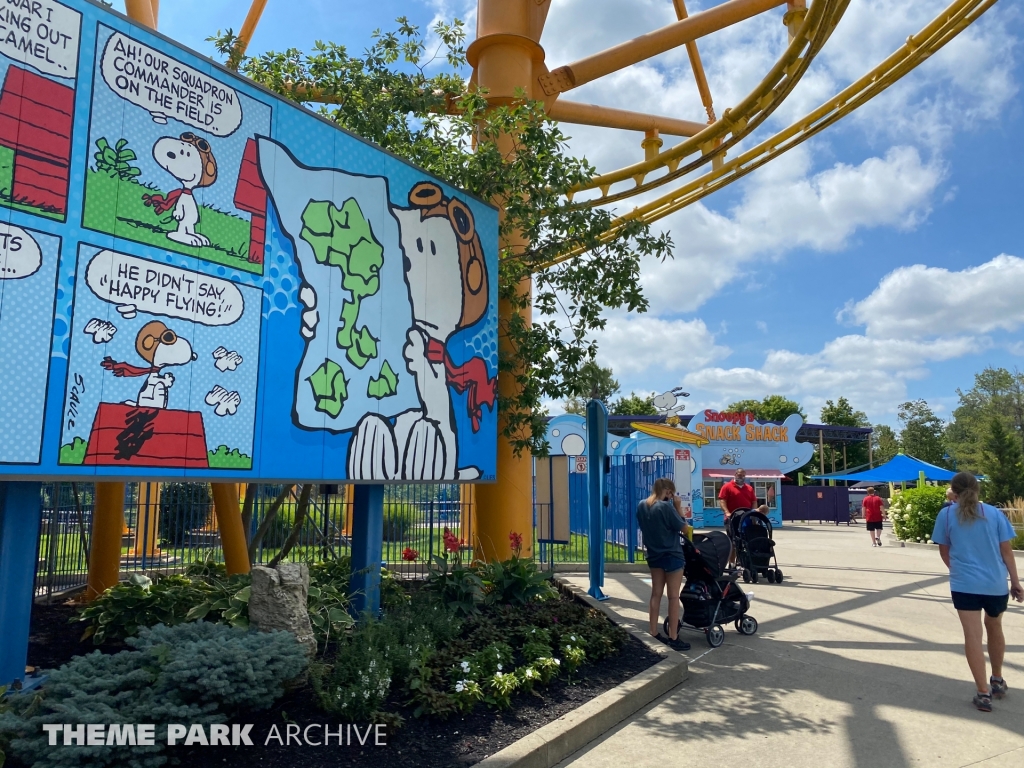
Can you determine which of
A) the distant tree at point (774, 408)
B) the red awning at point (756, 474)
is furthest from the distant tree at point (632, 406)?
the red awning at point (756, 474)

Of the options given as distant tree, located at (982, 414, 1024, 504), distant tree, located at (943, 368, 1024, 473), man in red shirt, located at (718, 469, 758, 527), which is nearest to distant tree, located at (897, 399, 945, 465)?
distant tree, located at (943, 368, 1024, 473)

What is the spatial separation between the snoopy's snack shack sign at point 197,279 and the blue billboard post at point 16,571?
1.40 ft

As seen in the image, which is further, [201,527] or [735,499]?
[735,499]

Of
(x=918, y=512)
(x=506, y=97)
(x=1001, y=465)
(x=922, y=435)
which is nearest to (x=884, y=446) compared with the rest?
(x=922, y=435)

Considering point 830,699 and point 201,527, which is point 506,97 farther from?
point 830,699

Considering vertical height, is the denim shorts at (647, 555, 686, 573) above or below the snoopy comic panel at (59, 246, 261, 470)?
below

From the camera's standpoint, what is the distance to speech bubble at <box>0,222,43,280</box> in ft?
15.4

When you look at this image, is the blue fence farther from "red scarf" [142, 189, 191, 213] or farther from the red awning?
the red awning

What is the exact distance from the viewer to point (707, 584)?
8.01 meters

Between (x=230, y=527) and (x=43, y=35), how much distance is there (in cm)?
498

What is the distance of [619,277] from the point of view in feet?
32.3

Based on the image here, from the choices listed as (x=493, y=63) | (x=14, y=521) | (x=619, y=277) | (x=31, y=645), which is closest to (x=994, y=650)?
(x=619, y=277)

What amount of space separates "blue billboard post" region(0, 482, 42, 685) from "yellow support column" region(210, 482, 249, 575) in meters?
2.90

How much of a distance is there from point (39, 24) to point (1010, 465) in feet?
135
